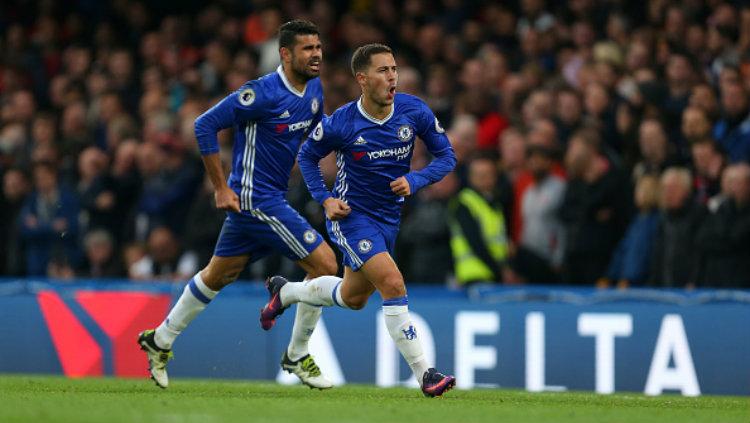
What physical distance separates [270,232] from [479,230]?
3.88 meters

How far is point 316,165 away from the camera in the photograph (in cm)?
1085

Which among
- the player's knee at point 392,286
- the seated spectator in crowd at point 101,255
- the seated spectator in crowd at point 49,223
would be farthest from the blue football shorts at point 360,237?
the seated spectator in crowd at point 49,223

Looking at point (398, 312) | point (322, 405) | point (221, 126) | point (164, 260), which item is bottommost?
point (322, 405)

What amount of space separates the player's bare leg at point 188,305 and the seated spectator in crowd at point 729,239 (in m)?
4.35

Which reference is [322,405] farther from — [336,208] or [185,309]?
[185,309]

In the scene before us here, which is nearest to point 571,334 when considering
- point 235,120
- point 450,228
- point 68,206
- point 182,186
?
point 450,228

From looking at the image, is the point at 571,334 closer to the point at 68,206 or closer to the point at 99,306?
the point at 99,306

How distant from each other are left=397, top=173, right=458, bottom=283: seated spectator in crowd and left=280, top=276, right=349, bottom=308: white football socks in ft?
12.5

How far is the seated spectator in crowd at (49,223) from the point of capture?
17.2 m

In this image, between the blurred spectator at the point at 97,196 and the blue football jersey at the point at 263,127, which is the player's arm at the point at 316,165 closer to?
the blue football jersey at the point at 263,127

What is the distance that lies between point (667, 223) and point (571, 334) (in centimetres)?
138

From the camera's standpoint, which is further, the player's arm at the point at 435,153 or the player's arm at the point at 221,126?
the player's arm at the point at 221,126

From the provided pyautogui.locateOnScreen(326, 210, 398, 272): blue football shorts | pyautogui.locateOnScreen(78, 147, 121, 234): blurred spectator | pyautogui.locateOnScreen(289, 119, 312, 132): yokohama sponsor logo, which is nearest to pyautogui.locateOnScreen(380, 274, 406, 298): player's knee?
pyautogui.locateOnScreen(326, 210, 398, 272): blue football shorts

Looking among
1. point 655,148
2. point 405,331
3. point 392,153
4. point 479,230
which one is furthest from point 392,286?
point 655,148
